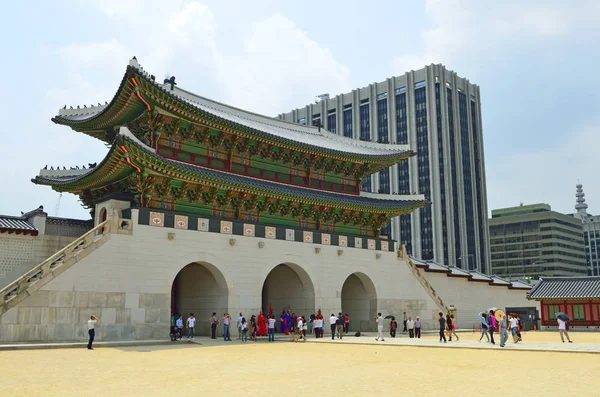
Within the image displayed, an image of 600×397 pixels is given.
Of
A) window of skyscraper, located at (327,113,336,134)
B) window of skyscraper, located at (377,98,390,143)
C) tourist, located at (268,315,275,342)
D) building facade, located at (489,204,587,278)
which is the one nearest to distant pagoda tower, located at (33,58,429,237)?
tourist, located at (268,315,275,342)

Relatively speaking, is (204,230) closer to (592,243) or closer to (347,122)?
(347,122)

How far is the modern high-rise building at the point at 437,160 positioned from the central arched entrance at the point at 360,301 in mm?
71488

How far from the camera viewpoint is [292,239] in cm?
3647

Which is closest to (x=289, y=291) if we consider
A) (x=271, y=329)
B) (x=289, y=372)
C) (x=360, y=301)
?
(x=360, y=301)

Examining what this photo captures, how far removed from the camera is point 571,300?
1921 inches

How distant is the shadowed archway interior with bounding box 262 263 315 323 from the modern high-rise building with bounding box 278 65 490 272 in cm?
7529

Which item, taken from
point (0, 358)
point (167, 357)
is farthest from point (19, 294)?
point (167, 357)

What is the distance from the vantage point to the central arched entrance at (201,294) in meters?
32.5

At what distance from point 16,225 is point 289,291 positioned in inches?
691

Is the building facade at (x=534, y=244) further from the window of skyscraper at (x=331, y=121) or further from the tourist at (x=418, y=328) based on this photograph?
the tourist at (x=418, y=328)

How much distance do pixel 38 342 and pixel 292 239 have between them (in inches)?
656

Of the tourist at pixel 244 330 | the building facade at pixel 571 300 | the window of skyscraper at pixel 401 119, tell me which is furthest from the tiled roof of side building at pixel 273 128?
the window of skyscraper at pixel 401 119

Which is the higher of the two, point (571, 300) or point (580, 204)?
point (580, 204)

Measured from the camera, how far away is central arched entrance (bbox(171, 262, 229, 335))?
32469 millimetres
